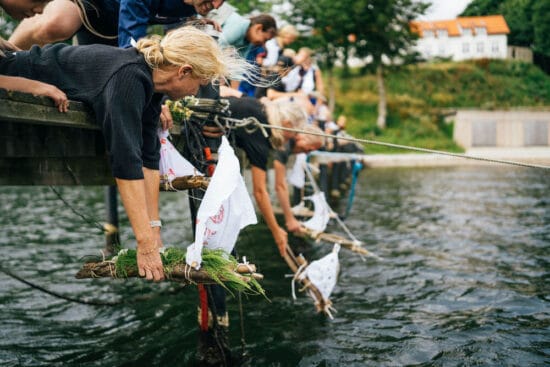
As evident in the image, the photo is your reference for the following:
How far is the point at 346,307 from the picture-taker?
23.5ft

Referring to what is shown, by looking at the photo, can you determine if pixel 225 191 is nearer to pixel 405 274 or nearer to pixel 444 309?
pixel 444 309

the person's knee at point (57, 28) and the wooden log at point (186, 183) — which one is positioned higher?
the person's knee at point (57, 28)

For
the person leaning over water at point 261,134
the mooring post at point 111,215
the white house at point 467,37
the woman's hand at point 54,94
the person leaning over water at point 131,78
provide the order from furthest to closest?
the white house at point 467,37
the mooring post at point 111,215
the person leaning over water at point 261,134
the woman's hand at point 54,94
the person leaning over water at point 131,78

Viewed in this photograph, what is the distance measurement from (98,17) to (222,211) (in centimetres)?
203

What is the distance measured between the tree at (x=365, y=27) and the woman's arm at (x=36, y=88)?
138 ft

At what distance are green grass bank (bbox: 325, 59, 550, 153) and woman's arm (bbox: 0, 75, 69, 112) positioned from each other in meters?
41.2

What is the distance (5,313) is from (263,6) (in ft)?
90.4

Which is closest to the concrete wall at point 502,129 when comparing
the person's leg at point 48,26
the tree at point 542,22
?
the tree at point 542,22

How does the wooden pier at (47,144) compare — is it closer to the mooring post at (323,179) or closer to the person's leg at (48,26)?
the person's leg at (48,26)

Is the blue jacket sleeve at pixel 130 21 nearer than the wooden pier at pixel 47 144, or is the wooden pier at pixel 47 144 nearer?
the wooden pier at pixel 47 144

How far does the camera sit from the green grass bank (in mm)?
45500

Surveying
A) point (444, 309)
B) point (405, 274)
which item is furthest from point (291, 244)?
point (444, 309)

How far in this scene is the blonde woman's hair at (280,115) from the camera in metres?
6.05

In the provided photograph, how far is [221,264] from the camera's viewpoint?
353 centimetres
